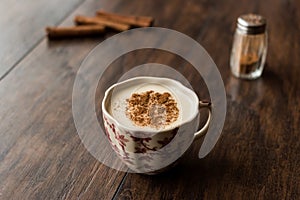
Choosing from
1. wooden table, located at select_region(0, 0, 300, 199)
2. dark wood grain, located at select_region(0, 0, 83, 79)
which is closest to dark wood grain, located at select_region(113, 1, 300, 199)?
wooden table, located at select_region(0, 0, 300, 199)

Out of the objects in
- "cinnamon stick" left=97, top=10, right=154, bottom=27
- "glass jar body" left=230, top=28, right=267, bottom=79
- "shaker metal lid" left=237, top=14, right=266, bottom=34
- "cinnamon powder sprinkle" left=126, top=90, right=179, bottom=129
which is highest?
"cinnamon powder sprinkle" left=126, top=90, right=179, bottom=129

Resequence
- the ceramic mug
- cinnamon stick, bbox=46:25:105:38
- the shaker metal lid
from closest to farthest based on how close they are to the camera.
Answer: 1. the ceramic mug
2. the shaker metal lid
3. cinnamon stick, bbox=46:25:105:38

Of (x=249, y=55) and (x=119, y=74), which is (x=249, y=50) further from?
(x=119, y=74)

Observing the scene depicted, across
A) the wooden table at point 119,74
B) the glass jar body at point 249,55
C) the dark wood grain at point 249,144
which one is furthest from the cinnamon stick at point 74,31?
the glass jar body at point 249,55

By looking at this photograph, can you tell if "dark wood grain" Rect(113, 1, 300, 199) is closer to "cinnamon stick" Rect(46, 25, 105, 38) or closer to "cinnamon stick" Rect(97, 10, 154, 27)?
"cinnamon stick" Rect(97, 10, 154, 27)

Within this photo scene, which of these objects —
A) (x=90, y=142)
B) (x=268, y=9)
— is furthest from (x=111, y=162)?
(x=268, y=9)

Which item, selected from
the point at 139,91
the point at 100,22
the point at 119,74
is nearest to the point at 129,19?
the point at 100,22
